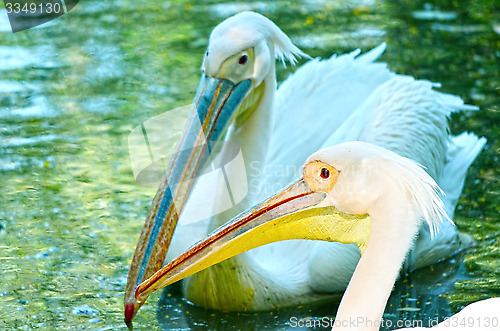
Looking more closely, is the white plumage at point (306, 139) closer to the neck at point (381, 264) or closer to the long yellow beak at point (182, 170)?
the long yellow beak at point (182, 170)

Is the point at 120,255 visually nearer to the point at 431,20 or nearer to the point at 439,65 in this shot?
the point at 439,65

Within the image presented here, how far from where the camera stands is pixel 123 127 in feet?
20.9

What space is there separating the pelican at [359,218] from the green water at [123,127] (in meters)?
1.22

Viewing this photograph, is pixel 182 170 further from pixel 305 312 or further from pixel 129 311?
pixel 305 312

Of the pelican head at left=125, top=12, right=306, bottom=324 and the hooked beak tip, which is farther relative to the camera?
the pelican head at left=125, top=12, right=306, bottom=324

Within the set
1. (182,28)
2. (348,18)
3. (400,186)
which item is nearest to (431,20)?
(348,18)

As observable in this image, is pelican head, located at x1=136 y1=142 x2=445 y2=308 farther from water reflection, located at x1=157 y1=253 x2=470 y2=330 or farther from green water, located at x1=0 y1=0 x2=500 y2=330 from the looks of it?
green water, located at x1=0 y1=0 x2=500 y2=330

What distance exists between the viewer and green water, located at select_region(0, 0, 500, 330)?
4.59 metres

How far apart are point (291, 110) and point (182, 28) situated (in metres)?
3.00
